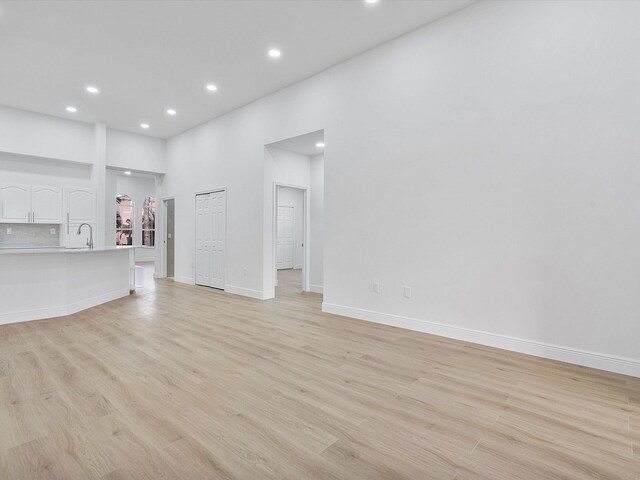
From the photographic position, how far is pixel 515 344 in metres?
3.39

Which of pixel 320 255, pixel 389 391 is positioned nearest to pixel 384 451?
pixel 389 391

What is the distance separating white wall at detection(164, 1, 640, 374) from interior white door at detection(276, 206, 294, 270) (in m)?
5.86

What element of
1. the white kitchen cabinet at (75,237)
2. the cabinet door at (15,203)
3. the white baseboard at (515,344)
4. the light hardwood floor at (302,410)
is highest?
the cabinet door at (15,203)

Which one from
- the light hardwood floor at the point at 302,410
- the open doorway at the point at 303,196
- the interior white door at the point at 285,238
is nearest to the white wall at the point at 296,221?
the interior white door at the point at 285,238

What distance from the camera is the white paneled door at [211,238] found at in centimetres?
710

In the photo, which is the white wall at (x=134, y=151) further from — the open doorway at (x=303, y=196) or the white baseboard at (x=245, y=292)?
the white baseboard at (x=245, y=292)

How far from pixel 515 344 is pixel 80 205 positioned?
830cm

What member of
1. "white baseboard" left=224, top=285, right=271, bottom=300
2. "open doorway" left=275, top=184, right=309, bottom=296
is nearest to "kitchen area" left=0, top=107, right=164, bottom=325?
"white baseboard" left=224, top=285, right=271, bottom=300

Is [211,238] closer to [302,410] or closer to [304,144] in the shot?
[304,144]

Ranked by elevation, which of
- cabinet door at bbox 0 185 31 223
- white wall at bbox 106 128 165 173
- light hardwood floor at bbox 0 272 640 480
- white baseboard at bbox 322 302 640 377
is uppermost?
white wall at bbox 106 128 165 173

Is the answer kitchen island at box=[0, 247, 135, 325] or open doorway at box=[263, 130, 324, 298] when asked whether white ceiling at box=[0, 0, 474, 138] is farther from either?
kitchen island at box=[0, 247, 135, 325]

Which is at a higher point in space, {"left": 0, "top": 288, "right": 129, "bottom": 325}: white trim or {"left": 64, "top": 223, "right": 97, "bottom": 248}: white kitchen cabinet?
{"left": 64, "top": 223, "right": 97, "bottom": 248}: white kitchen cabinet

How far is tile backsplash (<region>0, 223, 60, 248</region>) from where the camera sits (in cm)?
680

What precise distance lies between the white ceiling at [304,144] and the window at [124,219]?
31.3ft
